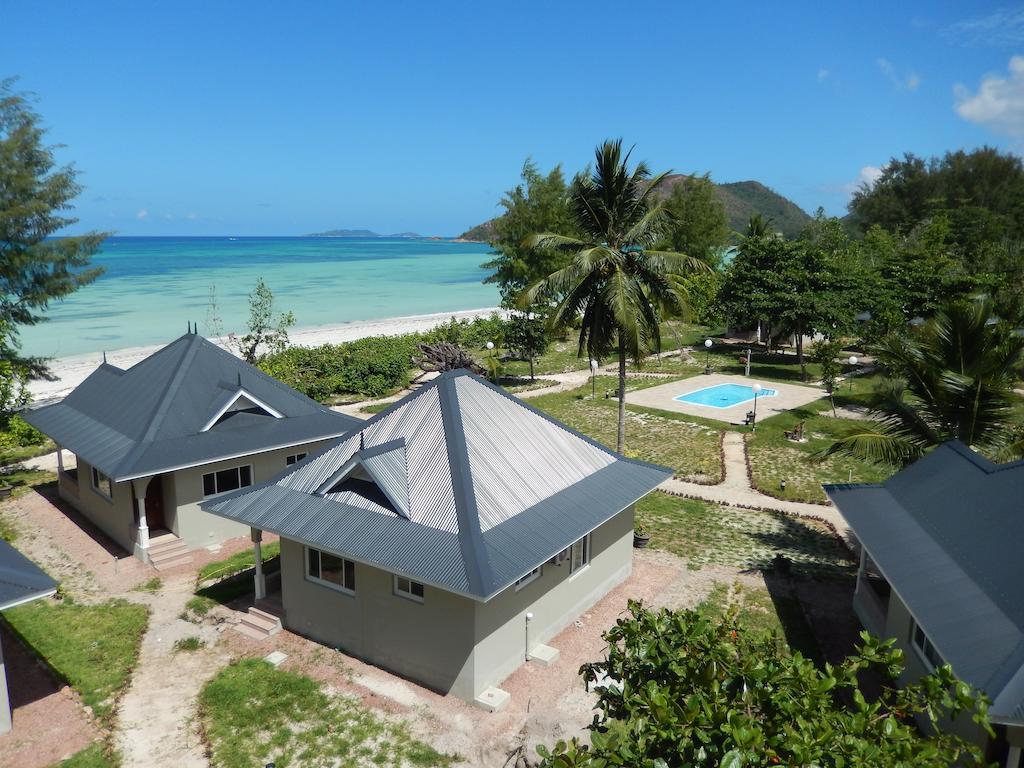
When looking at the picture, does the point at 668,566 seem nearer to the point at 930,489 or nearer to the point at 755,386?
the point at 930,489

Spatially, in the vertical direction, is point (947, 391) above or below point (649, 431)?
above

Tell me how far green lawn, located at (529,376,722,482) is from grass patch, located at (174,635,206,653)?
1611cm

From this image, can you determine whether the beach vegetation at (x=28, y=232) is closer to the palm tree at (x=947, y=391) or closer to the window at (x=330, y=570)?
the window at (x=330, y=570)

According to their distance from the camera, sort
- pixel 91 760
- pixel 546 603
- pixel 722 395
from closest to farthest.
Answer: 1. pixel 91 760
2. pixel 546 603
3. pixel 722 395

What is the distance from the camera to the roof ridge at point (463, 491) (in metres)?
11.6

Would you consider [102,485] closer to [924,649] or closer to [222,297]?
[924,649]

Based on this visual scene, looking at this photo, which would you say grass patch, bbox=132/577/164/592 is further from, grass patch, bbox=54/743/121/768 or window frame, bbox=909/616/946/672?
window frame, bbox=909/616/946/672

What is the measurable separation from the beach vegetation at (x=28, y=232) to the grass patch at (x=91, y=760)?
67.3 ft

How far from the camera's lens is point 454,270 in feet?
532

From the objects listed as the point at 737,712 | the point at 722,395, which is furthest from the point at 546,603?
the point at 722,395

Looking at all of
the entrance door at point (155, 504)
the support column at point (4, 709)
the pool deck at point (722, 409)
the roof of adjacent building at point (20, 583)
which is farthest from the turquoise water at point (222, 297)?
the support column at point (4, 709)

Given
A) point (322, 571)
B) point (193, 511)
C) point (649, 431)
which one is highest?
point (322, 571)

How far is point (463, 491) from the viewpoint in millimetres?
13227

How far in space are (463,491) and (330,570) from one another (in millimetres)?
3297
